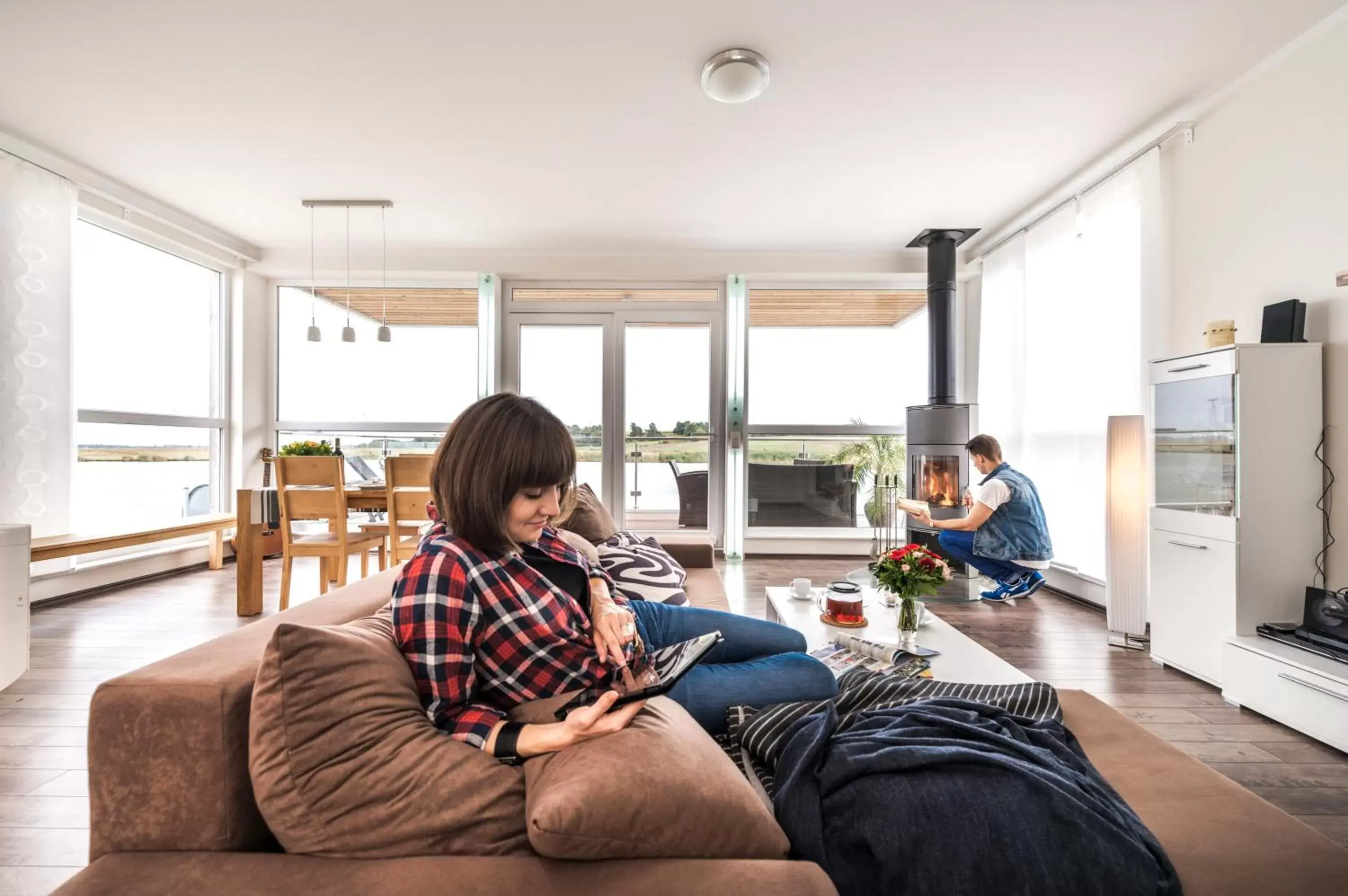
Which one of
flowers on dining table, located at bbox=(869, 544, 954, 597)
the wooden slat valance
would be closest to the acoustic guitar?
flowers on dining table, located at bbox=(869, 544, 954, 597)

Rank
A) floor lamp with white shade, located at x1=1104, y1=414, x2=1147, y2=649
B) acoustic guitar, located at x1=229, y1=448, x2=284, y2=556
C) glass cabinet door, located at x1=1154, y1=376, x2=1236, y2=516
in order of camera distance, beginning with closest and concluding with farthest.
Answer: glass cabinet door, located at x1=1154, y1=376, x2=1236, y2=516
floor lamp with white shade, located at x1=1104, y1=414, x2=1147, y2=649
acoustic guitar, located at x1=229, y1=448, x2=284, y2=556

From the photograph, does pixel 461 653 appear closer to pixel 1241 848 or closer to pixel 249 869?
pixel 249 869

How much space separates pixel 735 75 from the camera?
2.57 meters

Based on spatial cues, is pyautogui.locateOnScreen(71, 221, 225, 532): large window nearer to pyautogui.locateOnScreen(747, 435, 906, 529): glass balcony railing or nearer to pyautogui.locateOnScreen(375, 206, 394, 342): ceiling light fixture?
pyautogui.locateOnScreen(375, 206, 394, 342): ceiling light fixture

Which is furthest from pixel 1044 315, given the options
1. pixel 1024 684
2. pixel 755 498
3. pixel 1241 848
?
pixel 1241 848

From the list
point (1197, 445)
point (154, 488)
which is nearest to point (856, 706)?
Result: point (1197, 445)

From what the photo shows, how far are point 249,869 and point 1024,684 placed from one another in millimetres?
1418

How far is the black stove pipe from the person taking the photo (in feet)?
15.0

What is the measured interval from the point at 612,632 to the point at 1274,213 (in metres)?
3.34

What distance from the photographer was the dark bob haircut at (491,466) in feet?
3.12

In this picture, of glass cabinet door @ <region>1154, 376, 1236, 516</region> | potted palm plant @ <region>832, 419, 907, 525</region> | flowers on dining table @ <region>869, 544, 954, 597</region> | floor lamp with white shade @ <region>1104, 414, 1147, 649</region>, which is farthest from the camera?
potted palm plant @ <region>832, 419, 907, 525</region>

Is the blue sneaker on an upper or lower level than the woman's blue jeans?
lower

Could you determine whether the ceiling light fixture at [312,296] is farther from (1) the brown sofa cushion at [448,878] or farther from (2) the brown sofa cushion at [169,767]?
Result: (1) the brown sofa cushion at [448,878]

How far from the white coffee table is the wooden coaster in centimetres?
1
